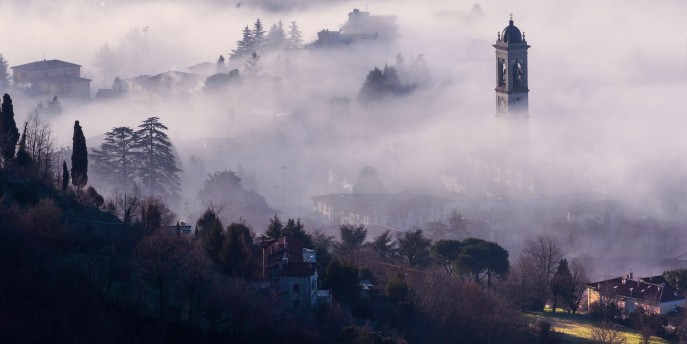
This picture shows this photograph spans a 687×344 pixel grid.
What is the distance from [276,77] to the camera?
108312 millimetres

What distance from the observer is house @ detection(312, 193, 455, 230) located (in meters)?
73.9

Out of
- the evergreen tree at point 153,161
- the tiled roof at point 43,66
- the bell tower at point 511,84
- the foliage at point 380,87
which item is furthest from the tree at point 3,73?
the bell tower at point 511,84

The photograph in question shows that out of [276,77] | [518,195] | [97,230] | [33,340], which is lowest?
[33,340]

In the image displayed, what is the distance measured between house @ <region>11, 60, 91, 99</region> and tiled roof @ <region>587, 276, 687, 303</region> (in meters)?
57.1

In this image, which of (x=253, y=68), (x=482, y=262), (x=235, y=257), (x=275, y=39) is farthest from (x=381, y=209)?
(x=275, y=39)

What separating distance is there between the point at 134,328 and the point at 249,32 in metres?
87.6

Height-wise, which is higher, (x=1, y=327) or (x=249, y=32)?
(x=249, y=32)

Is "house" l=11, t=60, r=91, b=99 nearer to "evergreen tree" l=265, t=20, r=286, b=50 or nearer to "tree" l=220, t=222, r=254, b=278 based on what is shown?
"evergreen tree" l=265, t=20, r=286, b=50

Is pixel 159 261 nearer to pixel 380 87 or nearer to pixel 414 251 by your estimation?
pixel 414 251

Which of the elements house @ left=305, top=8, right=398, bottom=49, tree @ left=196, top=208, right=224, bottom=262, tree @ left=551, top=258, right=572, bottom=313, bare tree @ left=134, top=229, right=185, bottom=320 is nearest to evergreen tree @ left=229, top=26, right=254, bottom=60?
house @ left=305, top=8, right=398, bottom=49

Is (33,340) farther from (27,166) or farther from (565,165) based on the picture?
(565,165)

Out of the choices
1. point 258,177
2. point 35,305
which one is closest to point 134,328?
point 35,305

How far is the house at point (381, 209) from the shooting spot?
7388cm

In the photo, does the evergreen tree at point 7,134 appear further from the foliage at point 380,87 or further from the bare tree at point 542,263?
the foliage at point 380,87
